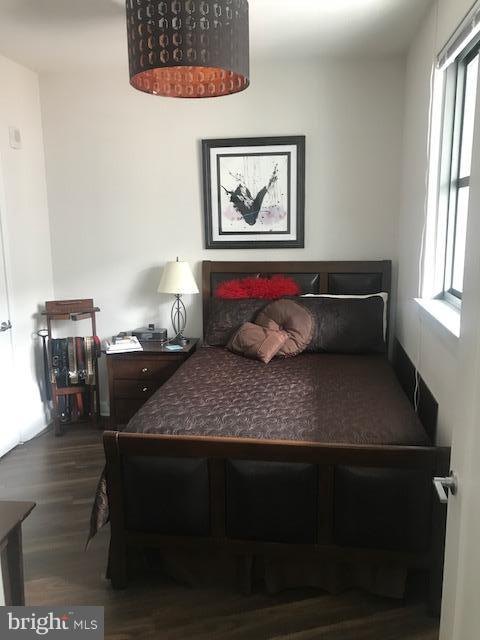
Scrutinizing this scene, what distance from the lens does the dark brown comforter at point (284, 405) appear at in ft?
6.72

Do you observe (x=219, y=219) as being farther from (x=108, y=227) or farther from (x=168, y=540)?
(x=168, y=540)

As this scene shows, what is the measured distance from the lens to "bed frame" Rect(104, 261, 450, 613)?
1891mm

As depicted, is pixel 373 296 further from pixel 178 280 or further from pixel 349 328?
pixel 178 280

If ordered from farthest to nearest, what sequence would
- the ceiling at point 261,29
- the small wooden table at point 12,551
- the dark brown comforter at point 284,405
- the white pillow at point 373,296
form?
1. the white pillow at point 373,296
2. the ceiling at point 261,29
3. the dark brown comforter at point 284,405
4. the small wooden table at point 12,551

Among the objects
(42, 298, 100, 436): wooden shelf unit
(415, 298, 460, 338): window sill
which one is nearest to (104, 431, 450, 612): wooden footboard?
(415, 298, 460, 338): window sill

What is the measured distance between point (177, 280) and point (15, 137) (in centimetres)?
141

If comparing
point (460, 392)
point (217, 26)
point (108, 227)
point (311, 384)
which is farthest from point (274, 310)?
point (460, 392)

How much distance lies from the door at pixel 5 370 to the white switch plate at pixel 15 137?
24.2 inches

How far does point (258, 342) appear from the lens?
310 cm

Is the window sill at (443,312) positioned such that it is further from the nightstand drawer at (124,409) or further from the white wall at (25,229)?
the white wall at (25,229)

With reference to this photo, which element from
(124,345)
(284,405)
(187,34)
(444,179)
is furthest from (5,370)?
(444,179)

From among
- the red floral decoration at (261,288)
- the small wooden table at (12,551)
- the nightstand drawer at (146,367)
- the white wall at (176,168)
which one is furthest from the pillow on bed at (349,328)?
the small wooden table at (12,551)

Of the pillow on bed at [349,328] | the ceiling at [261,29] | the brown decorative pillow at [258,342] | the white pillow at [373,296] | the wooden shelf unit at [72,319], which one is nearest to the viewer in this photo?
the ceiling at [261,29]

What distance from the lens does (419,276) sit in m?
2.81
